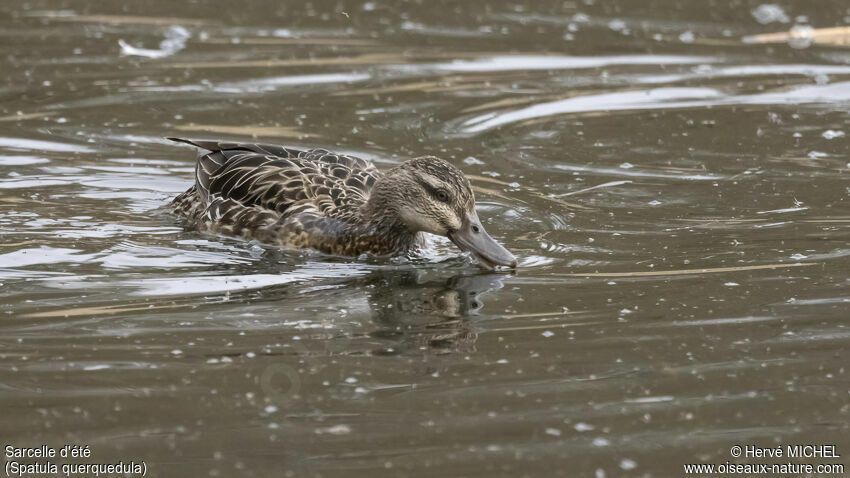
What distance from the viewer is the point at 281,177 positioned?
9070mm

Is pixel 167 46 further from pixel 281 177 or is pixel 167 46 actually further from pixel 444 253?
pixel 444 253

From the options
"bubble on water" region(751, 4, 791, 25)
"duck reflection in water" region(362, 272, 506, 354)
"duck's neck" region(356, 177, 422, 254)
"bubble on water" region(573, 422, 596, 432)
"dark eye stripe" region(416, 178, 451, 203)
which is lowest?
"bubble on water" region(573, 422, 596, 432)

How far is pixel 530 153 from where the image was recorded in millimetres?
10914

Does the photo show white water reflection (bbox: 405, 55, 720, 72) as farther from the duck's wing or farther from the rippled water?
the duck's wing

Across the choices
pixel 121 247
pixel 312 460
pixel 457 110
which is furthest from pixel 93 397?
pixel 457 110

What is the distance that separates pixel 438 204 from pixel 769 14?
8743 millimetres

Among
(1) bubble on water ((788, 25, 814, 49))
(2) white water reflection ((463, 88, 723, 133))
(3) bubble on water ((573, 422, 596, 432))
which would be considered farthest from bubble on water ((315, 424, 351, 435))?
(1) bubble on water ((788, 25, 814, 49))

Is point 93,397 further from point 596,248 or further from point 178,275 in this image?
point 596,248

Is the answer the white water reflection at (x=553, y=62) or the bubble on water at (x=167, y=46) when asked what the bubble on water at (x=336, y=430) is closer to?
the white water reflection at (x=553, y=62)

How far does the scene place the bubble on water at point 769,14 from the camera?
15516 mm

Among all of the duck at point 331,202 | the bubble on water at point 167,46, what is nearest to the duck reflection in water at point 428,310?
the duck at point 331,202

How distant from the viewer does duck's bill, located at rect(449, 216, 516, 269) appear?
7.89 m

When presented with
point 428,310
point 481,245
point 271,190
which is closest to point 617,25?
point 271,190

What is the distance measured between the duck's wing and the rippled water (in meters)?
0.40
